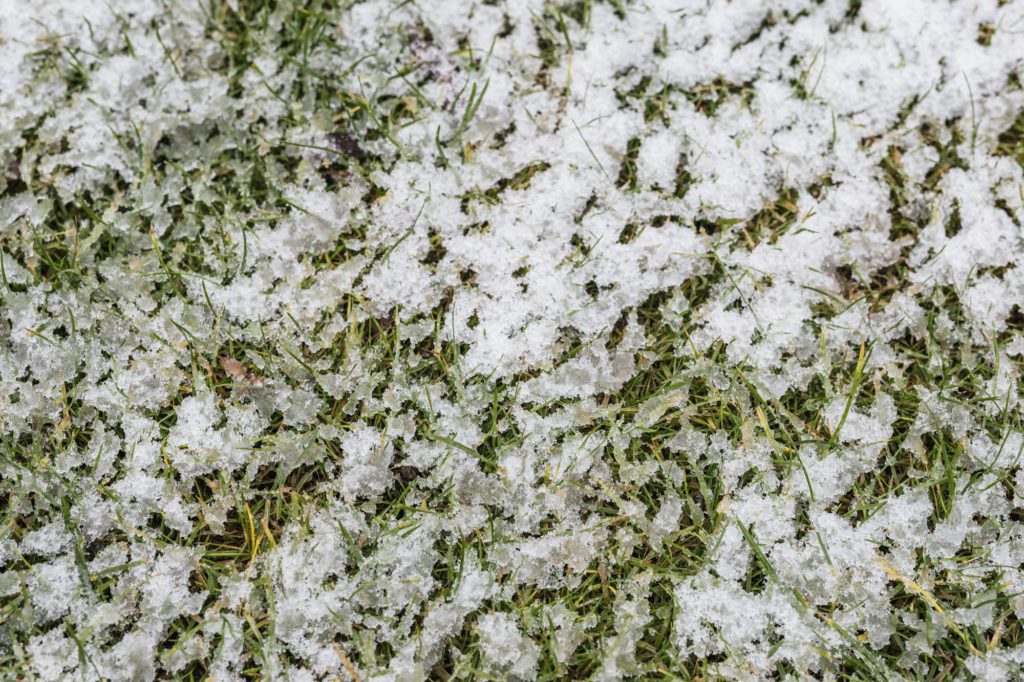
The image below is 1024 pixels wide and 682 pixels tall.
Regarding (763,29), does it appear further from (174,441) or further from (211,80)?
(174,441)

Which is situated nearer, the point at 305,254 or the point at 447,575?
the point at 447,575

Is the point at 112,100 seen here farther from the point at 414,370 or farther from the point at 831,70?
the point at 831,70

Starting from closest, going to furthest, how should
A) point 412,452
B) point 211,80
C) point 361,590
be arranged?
point 361,590
point 412,452
point 211,80

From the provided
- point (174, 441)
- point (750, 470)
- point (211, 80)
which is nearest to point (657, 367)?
point (750, 470)

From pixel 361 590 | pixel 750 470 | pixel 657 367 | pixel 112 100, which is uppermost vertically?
pixel 112 100

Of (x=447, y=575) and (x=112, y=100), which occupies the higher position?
(x=112, y=100)

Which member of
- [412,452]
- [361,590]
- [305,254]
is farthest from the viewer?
[305,254]
